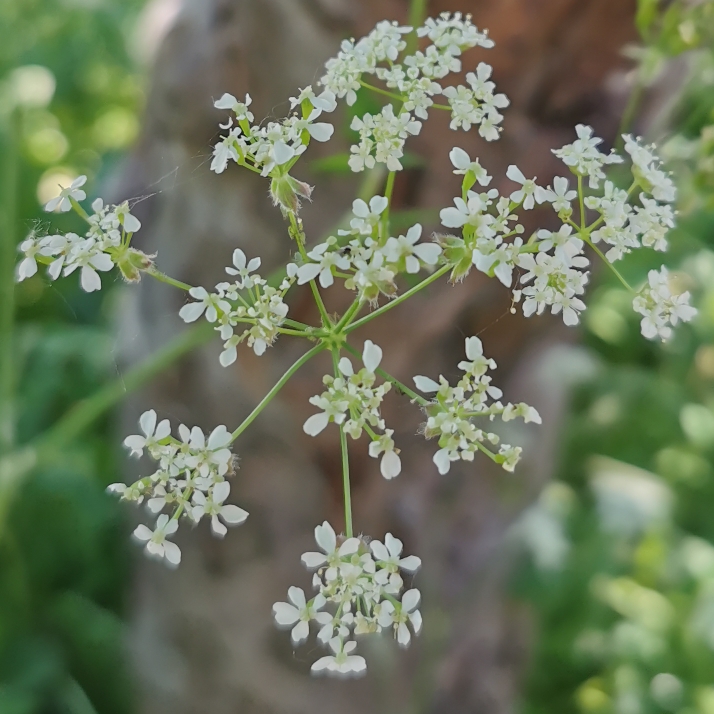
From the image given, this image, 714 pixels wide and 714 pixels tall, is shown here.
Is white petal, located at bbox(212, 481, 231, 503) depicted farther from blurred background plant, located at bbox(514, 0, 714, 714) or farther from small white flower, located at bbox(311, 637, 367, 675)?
blurred background plant, located at bbox(514, 0, 714, 714)

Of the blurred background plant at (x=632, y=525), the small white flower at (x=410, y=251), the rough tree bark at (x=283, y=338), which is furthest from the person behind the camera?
the blurred background plant at (x=632, y=525)

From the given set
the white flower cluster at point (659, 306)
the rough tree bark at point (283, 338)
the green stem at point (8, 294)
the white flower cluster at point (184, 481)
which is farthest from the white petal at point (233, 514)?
the green stem at point (8, 294)

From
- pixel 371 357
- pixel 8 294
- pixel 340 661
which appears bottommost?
pixel 8 294

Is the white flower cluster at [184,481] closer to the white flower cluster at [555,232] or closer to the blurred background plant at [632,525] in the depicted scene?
the white flower cluster at [555,232]

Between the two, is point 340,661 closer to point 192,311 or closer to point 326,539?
point 326,539

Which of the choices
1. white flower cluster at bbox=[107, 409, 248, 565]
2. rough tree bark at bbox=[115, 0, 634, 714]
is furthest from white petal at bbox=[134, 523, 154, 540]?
rough tree bark at bbox=[115, 0, 634, 714]

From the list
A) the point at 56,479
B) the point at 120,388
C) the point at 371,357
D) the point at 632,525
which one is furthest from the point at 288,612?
the point at 632,525
